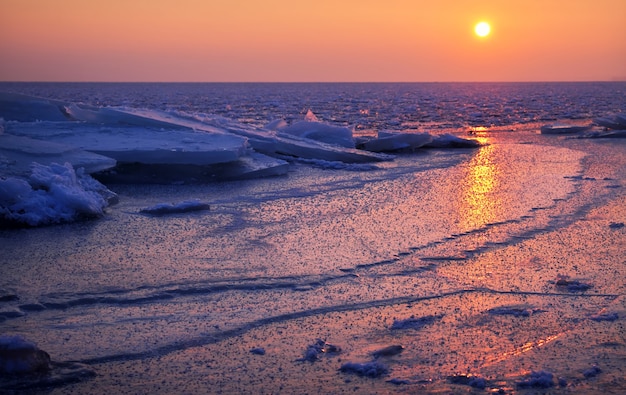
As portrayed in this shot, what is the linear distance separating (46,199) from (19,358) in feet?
9.82

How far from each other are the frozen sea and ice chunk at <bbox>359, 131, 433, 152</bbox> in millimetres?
4317

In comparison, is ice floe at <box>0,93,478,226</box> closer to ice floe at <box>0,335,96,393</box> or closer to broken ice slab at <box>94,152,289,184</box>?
broken ice slab at <box>94,152,289,184</box>

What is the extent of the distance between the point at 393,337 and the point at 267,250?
5.38 ft

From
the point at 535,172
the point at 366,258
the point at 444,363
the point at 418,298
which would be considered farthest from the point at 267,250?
the point at 535,172

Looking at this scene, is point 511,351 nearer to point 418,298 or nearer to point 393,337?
point 393,337

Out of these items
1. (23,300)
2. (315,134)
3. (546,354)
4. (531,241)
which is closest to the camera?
(546,354)

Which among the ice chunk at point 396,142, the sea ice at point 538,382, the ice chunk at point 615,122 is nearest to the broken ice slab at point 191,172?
the ice chunk at point 396,142

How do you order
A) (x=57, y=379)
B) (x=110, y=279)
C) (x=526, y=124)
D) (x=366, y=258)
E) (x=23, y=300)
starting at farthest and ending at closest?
(x=526, y=124)
(x=366, y=258)
(x=110, y=279)
(x=23, y=300)
(x=57, y=379)

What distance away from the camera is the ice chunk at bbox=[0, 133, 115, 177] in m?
5.55

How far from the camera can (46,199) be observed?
16.9ft

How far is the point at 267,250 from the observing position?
14.0 feet

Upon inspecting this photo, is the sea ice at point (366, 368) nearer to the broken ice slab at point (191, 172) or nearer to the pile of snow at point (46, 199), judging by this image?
the pile of snow at point (46, 199)

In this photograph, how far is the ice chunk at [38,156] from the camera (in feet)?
18.2

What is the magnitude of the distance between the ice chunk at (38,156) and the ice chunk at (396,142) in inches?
203
